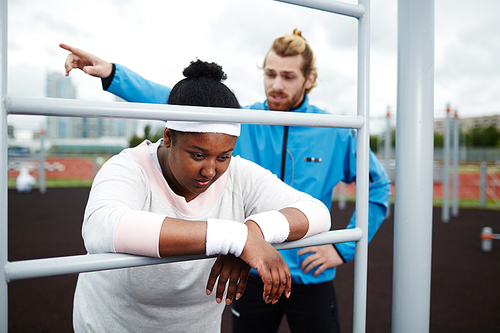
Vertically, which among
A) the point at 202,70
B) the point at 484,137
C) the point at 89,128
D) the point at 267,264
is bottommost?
the point at 267,264

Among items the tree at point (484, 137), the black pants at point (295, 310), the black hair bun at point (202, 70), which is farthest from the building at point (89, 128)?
the tree at point (484, 137)

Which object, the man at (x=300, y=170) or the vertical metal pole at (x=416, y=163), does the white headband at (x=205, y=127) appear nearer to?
the vertical metal pole at (x=416, y=163)

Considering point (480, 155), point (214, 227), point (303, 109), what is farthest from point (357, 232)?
point (480, 155)

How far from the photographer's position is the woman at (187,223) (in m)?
0.55

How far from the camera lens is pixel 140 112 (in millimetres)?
531

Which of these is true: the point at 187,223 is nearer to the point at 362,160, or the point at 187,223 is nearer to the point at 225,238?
the point at 225,238

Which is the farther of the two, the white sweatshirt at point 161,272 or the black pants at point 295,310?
the black pants at point 295,310

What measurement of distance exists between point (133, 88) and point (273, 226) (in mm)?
834

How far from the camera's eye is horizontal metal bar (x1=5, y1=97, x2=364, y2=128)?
479 mm

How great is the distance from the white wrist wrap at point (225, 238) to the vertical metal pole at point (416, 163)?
40 cm

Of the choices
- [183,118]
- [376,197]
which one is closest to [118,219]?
[183,118]

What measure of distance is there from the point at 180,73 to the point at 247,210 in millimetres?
450

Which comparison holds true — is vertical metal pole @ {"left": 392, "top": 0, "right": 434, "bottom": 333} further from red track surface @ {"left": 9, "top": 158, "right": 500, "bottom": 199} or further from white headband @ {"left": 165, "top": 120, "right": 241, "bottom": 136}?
red track surface @ {"left": 9, "top": 158, "right": 500, "bottom": 199}

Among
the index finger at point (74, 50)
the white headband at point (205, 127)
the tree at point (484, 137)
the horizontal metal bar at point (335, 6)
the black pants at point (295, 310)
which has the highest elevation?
the tree at point (484, 137)
